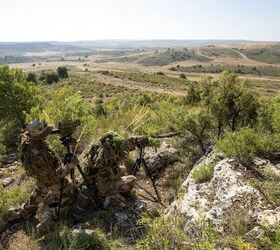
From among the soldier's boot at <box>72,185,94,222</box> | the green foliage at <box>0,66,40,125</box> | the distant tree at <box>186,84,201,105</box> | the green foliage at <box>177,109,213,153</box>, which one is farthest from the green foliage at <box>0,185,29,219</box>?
the distant tree at <box>186,84,201,105</box>

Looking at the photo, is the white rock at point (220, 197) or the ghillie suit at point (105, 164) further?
the ghillie suit at point (105, 164)

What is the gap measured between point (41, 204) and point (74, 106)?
4.37 metres

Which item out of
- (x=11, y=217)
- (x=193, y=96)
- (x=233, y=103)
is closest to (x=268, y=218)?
(x=233, y=103)

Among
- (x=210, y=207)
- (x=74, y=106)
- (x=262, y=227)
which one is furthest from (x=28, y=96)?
(x=262, y=227)

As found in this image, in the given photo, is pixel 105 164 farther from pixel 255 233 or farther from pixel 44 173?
pixel 255 233

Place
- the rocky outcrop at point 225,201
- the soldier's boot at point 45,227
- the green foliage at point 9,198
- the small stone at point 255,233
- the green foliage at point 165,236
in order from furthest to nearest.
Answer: the green foliage at point 9,198, the soldier's boot at point 45,227, the rocky outcrop at point 225,201, the small stone at point 255,233, the green foliage at point 165,236

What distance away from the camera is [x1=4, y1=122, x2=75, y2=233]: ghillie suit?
723cm

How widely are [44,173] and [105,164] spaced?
1.32 meters

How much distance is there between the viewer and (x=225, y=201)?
6074 mm

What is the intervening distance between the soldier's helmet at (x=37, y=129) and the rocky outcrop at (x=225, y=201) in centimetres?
291

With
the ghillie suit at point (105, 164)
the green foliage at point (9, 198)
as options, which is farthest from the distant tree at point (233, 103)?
the green foliage at point (9, 198)

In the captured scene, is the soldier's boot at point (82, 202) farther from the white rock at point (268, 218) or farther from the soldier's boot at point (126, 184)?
the white rock at point (268, 218)

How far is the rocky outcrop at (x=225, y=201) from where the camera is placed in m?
5.48

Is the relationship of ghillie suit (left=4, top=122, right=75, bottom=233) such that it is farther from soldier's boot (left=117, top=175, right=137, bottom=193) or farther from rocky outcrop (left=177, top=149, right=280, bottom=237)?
rocky outcrop (left=177, top=149, right=280, bottom=237)
